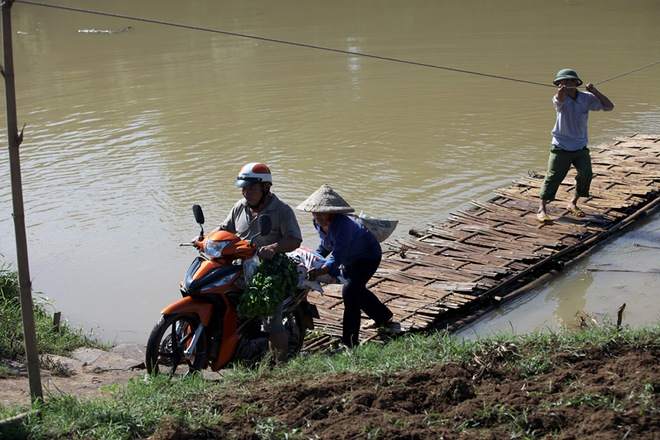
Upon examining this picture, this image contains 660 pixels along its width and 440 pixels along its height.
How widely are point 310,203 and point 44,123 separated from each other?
11280mm

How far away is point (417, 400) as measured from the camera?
3.83 m

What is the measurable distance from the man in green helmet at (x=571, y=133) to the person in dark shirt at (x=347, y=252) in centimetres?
317

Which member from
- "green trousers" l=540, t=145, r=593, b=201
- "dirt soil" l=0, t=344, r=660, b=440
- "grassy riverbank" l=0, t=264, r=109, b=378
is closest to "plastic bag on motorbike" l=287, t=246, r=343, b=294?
"dirt soil" l=0, t=344, r=660, b=440

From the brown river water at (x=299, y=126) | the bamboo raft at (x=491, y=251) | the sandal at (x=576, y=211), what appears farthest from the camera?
the sandal at (x=576, y=211)

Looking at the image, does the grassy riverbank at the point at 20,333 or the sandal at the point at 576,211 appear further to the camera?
the sandal at the point at 576,211

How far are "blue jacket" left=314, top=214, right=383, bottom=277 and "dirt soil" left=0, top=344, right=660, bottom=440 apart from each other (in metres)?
1.36

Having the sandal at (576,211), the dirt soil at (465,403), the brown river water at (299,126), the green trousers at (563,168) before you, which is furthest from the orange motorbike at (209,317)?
the sandal at (576,211)

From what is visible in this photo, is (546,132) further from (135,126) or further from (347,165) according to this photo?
(135,126)

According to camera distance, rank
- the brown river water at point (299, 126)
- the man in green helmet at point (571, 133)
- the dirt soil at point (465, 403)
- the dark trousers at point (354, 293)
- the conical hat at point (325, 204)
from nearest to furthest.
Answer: the dirt soil at point (465, 403), the conical hat at point (325, 204), the dark trousers at point (354, 293), the man in green helmet at point (571, 133), the brown river water at point (299, 126)

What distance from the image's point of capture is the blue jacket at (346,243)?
5.52 m

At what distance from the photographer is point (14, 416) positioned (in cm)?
381

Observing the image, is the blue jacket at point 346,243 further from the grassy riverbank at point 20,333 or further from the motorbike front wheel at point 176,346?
the grassy riverbank at point 20,333

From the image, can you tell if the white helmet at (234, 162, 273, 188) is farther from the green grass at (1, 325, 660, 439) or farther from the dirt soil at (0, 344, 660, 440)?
the dirt soil at (0, 344, 660, 440)

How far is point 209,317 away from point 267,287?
0.45 m
